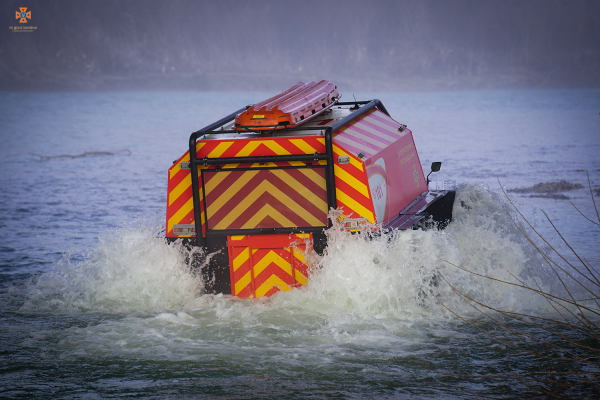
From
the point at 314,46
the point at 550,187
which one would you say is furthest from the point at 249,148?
the point at 314,46

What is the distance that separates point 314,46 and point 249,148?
7439 centimetres

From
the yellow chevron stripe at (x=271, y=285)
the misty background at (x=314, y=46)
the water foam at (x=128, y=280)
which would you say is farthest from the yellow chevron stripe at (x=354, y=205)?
the misty background at (x=314, y=46)

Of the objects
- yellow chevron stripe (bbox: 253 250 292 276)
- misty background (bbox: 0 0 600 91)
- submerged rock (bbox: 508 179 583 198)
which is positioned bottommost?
yellow chevron stripe (bbox: 253 250 292 276)

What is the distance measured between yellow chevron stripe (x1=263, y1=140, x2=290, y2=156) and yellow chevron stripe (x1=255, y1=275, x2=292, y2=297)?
1.22m

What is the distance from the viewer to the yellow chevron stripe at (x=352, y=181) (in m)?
6.07

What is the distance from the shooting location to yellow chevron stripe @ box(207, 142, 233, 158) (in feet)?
20.3

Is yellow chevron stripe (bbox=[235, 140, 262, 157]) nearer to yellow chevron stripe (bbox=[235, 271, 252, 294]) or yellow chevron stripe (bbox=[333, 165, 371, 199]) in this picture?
yellow chevron stripe (bbox=[333, 165, 371, 199])

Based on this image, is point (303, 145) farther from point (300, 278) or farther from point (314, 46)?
point (314, 46)

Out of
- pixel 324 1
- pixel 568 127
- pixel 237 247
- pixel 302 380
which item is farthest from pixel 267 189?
pixel 324 1

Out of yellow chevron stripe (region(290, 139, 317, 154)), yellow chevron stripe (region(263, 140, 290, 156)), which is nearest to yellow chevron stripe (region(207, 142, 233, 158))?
yellow chevron stripe (region(263, 140, 290, 156))

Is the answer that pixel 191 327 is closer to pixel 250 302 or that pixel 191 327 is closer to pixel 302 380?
pixel 250 302

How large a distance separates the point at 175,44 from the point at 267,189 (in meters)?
86.0

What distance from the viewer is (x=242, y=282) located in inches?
252

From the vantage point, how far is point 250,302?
632 cm
